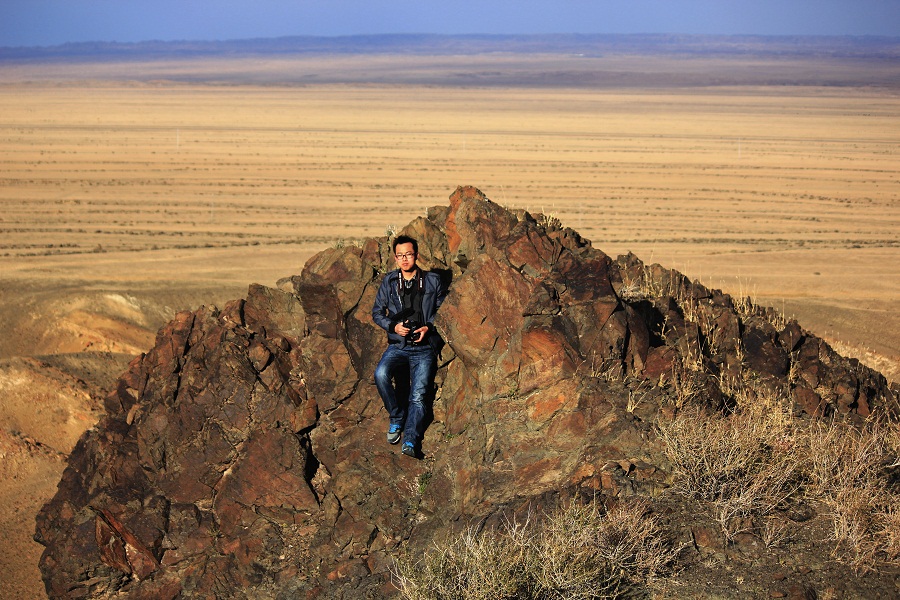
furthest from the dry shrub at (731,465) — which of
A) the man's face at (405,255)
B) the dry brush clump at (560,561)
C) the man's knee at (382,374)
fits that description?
the man's face at (405,255)

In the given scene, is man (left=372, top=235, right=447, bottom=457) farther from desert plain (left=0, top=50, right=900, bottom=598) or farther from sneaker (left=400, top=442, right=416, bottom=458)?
desert plain (left=0, top=50, right=900, bottom=598)

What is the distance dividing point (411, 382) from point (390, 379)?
0.18m

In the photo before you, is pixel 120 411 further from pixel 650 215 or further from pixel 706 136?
pixel 706 136

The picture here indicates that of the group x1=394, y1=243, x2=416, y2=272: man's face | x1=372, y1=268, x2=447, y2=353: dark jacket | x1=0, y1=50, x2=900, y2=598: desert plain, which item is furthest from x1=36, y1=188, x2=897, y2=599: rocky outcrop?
x1=0, y1=50, x2=900, y2=598: desert plain

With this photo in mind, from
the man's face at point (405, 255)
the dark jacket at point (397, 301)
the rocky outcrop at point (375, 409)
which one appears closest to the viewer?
the rocky outcrop at point (375, 409)

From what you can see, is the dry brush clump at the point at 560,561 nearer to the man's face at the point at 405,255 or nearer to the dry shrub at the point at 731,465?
the dry shrub at the point at 731,465

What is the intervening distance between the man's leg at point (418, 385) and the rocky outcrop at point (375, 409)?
0.25 metres

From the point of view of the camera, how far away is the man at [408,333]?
725 cm

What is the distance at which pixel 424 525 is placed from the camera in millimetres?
6980

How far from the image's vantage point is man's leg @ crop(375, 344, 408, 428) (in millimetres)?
7258

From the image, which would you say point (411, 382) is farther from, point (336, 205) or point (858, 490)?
point (336, 205)

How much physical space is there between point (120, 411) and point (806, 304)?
13.1 metres

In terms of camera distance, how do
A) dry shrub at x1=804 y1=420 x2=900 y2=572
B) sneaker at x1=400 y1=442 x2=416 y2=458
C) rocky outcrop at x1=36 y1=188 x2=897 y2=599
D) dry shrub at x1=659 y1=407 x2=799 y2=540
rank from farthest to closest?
sneaker at x1=400 y1=442 x2=416 y2=458 < rocky outcrop at x1=36 y1=188 x2=897 y2=599 < dry shrub at x1=659 y1=407 x2=799 y2=540 < dry shrub at x1=804 y1=420 x2=900 y2=572

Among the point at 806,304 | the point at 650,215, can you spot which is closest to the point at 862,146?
the point at 650,215
